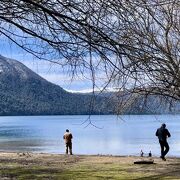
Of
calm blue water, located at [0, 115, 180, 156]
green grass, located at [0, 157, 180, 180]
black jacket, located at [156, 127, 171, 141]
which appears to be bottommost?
calm blue water, located at [0, 115, 180, 156]

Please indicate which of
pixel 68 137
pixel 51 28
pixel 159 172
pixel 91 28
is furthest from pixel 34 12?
pixel 68 137

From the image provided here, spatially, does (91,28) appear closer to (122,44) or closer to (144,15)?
(122,44)

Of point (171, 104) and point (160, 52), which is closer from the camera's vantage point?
point (160, 52)

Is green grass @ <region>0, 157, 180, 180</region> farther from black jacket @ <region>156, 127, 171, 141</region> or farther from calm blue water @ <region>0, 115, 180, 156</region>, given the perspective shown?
black jacket @ <region>156, 127, 171, 141</region>

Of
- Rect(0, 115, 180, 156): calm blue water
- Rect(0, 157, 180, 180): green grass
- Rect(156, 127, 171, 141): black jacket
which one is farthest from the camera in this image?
Rect(0, 115, 180, 156): calm blue water

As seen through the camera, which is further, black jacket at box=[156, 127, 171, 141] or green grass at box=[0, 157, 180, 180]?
black jacket at box=[156, 127, 171, 141]

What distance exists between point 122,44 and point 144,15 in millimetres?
551

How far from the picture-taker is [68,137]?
26859mm

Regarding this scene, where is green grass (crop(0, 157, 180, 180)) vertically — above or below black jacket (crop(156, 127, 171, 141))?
below

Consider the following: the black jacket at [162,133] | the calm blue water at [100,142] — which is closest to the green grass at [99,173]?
the calm blue water at [100,142]

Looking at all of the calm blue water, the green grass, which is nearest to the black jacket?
the calm blue water

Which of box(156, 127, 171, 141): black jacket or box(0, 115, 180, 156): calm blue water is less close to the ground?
box(156, 127, 171, 141): black jacket

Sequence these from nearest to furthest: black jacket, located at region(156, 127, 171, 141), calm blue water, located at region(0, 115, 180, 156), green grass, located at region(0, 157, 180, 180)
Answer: green grass, located at region(0, 157, 180, 180), black jacket, located at region(156, 127, 171, 141), calm blue water, located at region(0, 115, 180, 156)

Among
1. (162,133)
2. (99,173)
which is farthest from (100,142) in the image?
(99,173)
